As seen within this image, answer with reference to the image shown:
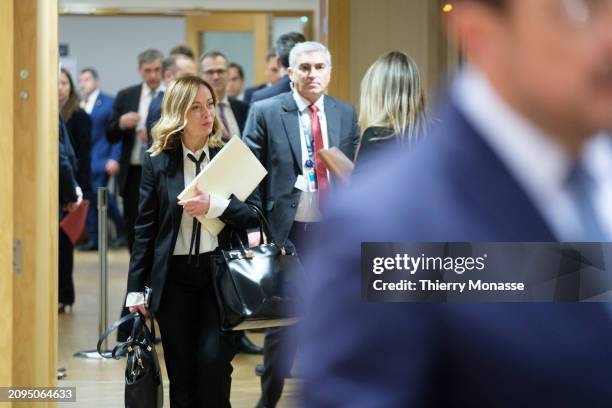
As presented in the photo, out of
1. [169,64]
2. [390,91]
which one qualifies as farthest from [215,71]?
[390,91]

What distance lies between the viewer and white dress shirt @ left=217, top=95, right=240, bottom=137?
6.54m

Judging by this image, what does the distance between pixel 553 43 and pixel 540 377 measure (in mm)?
324

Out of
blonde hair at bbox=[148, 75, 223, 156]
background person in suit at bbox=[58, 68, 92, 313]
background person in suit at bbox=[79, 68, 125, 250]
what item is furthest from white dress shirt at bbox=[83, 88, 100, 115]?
blonde hair at bbox=[148, 75, 223, 156]

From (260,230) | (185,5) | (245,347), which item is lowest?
(245,347)

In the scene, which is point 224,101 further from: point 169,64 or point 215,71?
point 169,64

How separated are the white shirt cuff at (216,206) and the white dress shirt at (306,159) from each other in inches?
23.6

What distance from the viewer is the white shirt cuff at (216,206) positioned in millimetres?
4039

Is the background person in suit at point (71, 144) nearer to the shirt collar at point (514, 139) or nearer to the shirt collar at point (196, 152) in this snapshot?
the shirt collar at point (196, 152)

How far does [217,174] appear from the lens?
4.11 meters

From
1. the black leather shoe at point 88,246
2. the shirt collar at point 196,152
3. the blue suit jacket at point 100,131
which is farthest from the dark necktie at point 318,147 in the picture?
the black leather shoe at point 88,246

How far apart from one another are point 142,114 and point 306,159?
2.74m

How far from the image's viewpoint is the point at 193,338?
13.6ft

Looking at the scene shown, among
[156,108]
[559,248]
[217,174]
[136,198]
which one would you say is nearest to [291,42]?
[156,108]

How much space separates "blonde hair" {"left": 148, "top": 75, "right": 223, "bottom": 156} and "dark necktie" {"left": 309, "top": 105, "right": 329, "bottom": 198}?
492 mm
